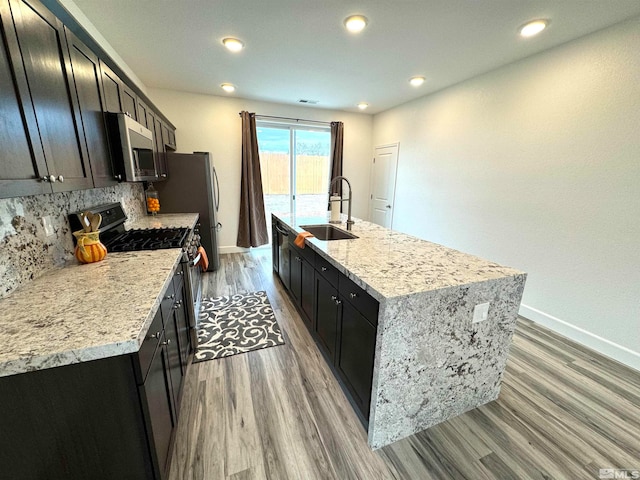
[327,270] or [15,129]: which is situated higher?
[15,129]

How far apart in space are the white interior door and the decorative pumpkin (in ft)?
14.7

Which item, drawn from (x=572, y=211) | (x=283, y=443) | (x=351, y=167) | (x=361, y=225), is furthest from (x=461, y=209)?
(x=283, y=443)

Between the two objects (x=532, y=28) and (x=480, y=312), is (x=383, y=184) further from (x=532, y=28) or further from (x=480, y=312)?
(x=480, y=312)

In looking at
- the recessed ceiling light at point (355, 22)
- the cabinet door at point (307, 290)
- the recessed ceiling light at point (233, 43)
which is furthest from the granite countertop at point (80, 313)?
the recessed ceiling light at point (355, 22)

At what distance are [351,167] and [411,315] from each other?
467 cm

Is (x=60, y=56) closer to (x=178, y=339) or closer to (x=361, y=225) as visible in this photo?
(x=178, y=339)

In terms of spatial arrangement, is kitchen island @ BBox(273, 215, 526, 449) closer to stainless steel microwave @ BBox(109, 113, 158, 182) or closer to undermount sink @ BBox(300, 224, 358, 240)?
undermount sink @ BBox(300, 224, 358, 240)

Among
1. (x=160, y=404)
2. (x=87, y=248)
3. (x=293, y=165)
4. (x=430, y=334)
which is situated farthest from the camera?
(x=293, y=165)

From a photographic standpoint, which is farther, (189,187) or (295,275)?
(189,187)

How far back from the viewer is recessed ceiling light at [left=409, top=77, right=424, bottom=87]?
341cm

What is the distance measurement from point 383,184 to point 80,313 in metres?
5.02

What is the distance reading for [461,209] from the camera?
3607 mm

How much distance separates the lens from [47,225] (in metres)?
1.53

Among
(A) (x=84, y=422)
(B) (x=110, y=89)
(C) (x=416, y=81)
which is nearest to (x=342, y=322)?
(A) (x=84, y=422)
